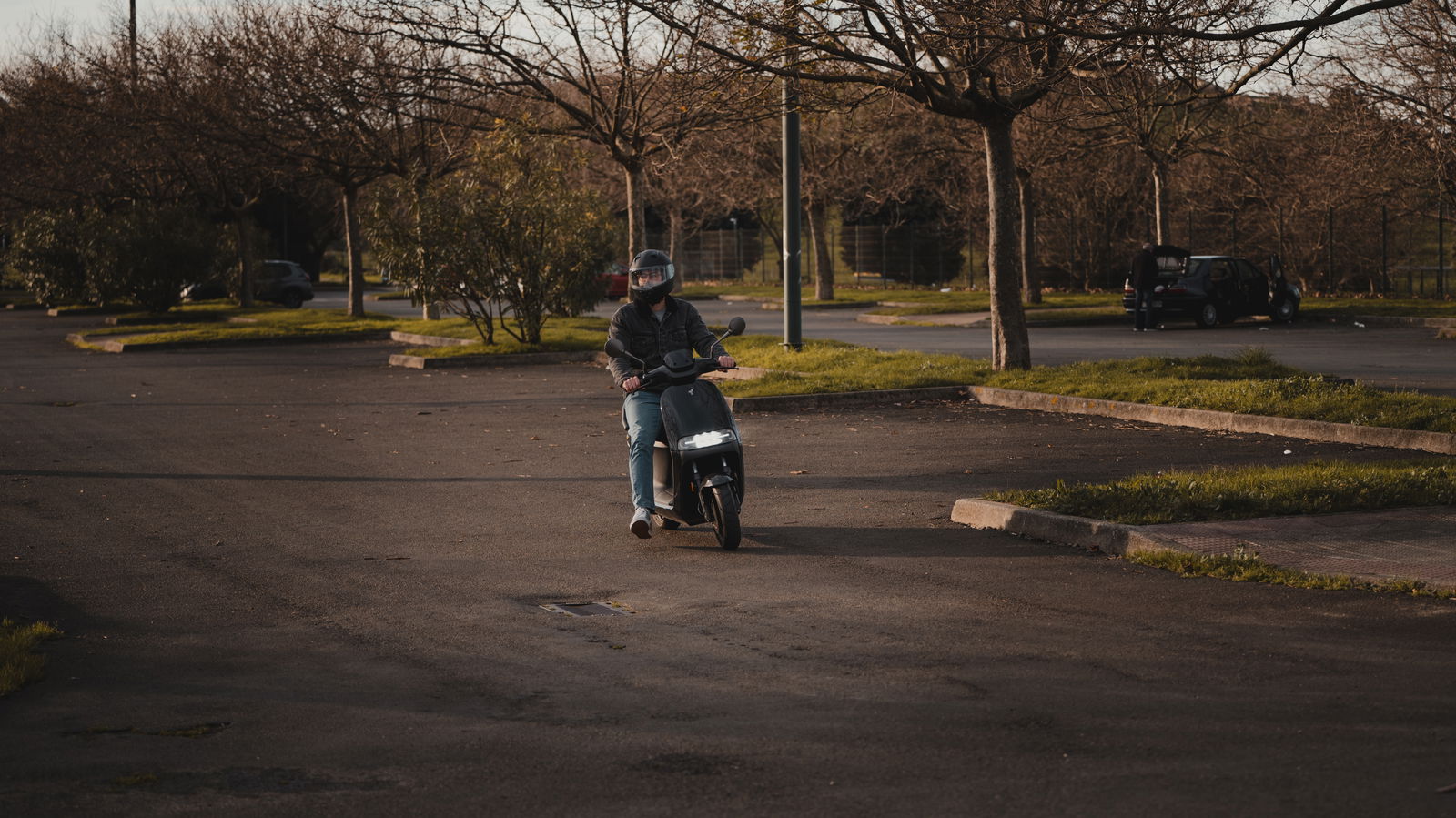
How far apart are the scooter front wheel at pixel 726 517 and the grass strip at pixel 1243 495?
1781 mm

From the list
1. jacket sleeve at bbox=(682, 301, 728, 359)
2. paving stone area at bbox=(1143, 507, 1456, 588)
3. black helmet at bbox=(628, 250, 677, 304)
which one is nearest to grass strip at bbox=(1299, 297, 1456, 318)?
paving stone area at bbox=(1143, 507, 1456, 588)

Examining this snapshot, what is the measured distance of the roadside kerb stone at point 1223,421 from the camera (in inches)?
502

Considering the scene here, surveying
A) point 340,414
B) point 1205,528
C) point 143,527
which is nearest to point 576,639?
point 1205,528

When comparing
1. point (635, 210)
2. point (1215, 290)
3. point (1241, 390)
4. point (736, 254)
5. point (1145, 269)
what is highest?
point (736, 254)

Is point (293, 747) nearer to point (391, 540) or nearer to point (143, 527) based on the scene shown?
point (391, 540)

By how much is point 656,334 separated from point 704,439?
961 millimetres

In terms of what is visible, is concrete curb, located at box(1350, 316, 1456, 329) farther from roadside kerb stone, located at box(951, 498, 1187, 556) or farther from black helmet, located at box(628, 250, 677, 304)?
black helmet, located at box(628, 250, 677, 304)

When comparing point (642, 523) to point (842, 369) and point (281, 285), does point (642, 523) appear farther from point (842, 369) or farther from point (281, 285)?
point (281, 285)

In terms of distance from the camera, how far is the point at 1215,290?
31.5m

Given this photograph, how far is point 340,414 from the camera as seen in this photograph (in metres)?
17.5

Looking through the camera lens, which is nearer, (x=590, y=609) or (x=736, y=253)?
(x=590, y=609)

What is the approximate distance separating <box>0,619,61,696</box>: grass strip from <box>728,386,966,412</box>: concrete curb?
33.4ft

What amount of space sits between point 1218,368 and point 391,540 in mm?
10650

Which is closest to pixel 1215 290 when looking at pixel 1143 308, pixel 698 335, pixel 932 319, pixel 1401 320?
pixel 1143 308
